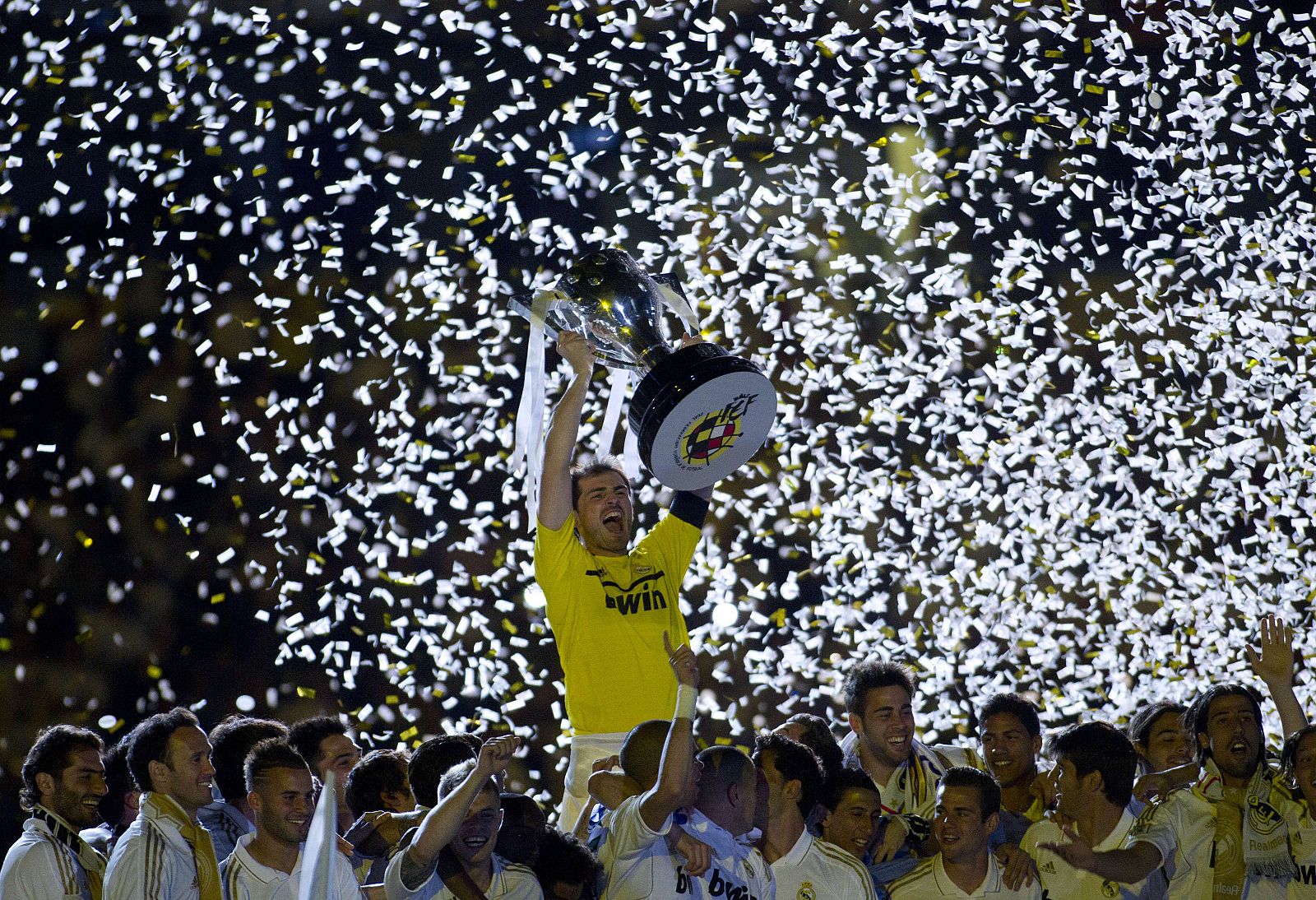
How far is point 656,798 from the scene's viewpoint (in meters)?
2.77

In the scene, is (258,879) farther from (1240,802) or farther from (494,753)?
(1240,802)

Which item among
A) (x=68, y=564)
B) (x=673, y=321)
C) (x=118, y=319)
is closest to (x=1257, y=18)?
(x=673, y=321)

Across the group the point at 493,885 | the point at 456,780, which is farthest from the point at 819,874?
the point at 456,780

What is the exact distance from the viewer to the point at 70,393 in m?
5.62

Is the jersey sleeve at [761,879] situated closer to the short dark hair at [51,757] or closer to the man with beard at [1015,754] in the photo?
the man with beard at [1015,754]

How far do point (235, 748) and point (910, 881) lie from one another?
1487 millimetres

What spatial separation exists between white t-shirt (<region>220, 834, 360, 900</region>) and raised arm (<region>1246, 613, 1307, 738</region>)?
247 centimetres

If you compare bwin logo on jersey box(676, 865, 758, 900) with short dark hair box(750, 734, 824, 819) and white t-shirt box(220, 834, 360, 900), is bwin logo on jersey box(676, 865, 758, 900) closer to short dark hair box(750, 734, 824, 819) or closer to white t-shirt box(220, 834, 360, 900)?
short dark hair box(750, 734, 824, 819)

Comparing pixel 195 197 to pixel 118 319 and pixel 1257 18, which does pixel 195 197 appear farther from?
pixel 1257 18

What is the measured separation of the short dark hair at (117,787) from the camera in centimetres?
344

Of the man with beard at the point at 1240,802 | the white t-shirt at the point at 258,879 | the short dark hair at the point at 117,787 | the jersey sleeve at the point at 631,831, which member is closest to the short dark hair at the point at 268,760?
the white t-shirt at the point at 258,879

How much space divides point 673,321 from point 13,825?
3130mm

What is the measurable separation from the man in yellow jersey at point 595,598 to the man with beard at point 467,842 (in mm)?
582

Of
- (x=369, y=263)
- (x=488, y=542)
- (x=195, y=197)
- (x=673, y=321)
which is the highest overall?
(x=195, y=197)
